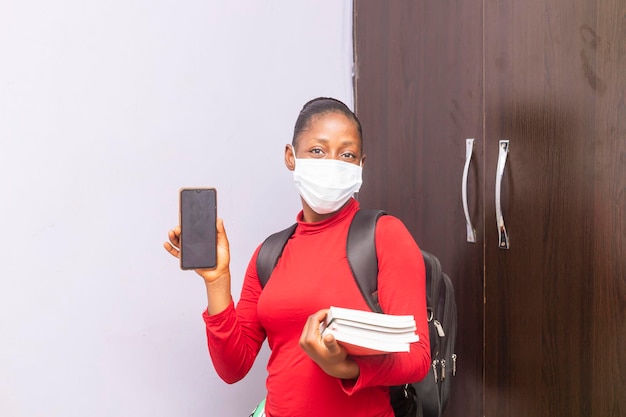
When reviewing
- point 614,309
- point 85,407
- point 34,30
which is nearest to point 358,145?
point 614,309

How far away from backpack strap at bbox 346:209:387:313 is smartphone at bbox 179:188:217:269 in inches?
9.8

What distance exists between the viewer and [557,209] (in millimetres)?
1186

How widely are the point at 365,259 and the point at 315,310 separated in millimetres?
128

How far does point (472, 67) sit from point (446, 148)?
0.22m

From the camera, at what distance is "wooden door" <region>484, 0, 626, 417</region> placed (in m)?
1.08

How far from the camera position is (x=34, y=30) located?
129 centimetres

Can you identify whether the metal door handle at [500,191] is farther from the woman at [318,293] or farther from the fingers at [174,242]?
the fingers at [174,242]

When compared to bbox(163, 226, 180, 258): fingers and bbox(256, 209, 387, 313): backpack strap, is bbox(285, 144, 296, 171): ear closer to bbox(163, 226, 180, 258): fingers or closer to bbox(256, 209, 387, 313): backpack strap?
bbox(256, 209, 387, 313): backpack strap

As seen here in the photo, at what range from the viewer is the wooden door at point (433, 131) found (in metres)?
1.41

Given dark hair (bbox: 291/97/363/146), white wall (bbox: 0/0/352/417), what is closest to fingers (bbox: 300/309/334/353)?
dark hair (bbox: 291/97/363/146)

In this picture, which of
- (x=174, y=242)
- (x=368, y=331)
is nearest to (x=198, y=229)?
(x=174, y=242)

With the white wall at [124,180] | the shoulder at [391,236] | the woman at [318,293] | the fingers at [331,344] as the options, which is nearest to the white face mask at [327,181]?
the woman at [318,293]

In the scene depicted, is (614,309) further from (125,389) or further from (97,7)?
(97,7)

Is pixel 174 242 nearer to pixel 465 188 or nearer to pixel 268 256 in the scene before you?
pixel 268 256
